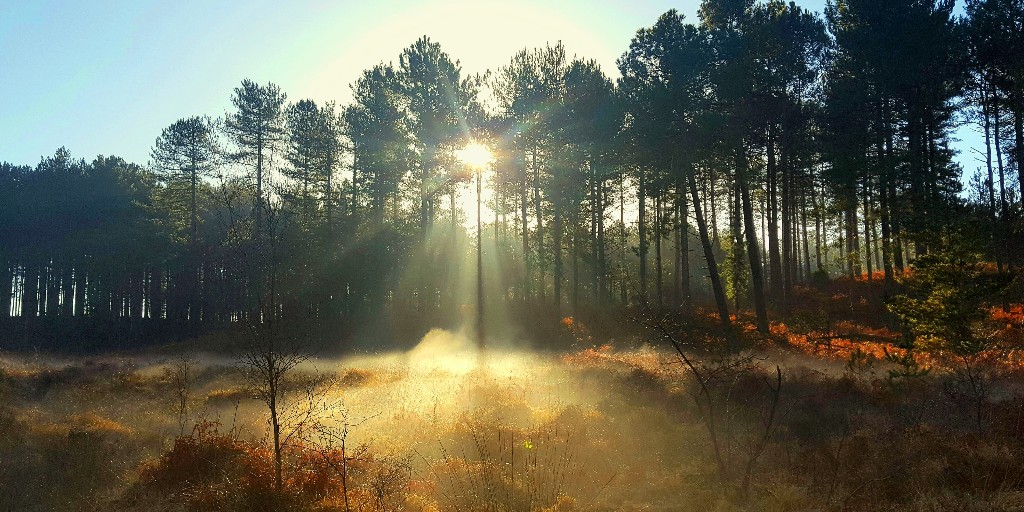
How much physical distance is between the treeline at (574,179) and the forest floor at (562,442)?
285cm

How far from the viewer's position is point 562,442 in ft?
33.5

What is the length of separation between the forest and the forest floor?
0.26 ft

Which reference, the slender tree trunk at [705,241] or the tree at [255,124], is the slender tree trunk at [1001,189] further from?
the tree at [255,124]

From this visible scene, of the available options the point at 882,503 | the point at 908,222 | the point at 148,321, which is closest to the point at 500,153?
the point at 908,222

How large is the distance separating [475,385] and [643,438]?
20.6ft

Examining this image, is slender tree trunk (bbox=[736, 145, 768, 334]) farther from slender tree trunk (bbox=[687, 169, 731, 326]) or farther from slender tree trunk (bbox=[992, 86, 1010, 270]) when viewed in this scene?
slender tree trunk (bbox=[992, 86, 1010, 270])

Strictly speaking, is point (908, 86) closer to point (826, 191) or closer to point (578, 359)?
point (826, 191)

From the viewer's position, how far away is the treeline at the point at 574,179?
2286cm

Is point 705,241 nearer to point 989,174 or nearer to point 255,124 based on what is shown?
point 989,174

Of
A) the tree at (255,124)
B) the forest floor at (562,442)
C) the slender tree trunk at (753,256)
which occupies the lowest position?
the forest floor at (562,442)

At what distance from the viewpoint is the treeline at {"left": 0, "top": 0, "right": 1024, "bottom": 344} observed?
2286cm

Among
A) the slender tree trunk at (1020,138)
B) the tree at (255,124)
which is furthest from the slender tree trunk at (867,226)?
the tree at (255,124)

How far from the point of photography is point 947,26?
24312 mm

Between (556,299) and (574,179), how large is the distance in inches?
292
